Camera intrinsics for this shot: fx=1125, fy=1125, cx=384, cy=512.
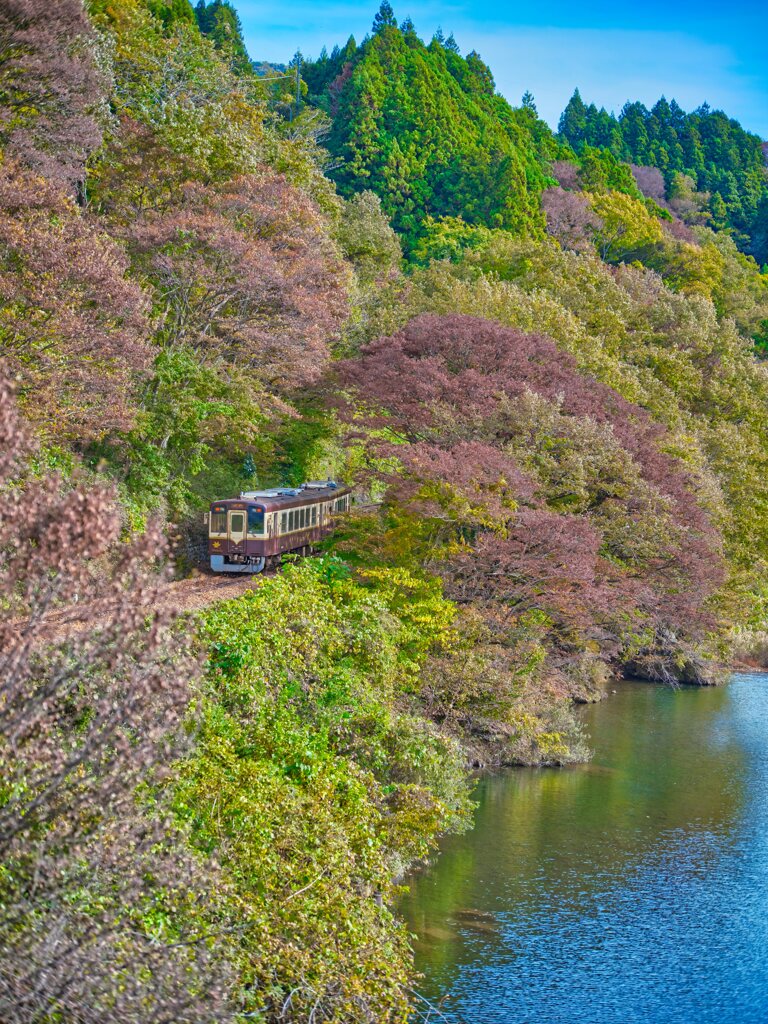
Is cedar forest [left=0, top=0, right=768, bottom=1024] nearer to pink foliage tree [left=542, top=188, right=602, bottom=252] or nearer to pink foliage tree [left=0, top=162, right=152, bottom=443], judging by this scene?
pink foliage tree [left=0, top=162, right=152, bottom=443]

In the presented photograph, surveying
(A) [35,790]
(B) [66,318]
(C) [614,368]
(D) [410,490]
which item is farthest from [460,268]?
(A) [35,790]

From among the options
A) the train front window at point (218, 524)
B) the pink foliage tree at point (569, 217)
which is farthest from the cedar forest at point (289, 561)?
the pink foliage tree at point (569, 217)

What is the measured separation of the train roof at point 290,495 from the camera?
28094mm

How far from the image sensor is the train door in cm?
2783

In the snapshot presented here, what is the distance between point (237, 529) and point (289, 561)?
1.51m

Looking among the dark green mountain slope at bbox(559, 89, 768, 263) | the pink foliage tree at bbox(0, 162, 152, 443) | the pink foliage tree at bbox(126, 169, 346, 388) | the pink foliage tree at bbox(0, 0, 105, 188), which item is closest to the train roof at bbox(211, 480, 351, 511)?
the pink foliage tree at bbox(126, 169, 346, 388)

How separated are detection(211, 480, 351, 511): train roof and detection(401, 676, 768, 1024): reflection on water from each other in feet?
29.1

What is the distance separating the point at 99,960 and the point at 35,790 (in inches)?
63.1

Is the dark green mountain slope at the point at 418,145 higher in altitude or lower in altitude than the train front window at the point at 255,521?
higher

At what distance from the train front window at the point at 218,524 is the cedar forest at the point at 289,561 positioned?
1634 mm

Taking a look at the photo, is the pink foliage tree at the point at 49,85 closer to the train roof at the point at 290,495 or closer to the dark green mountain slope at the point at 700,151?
the train roof at the point at 290,495

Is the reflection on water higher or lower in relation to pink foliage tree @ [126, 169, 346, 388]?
lower

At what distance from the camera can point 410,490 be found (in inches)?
1001

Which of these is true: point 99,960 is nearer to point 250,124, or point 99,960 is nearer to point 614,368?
point 250,124
